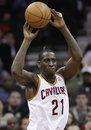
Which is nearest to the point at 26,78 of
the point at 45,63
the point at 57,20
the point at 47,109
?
the point at 45,63

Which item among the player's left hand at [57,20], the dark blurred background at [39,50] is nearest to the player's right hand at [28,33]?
the player's left hand at [57,20]

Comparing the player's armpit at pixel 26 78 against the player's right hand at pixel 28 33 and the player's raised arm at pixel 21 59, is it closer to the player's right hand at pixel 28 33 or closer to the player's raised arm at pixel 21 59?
the player's raised arm at pixel 21 59

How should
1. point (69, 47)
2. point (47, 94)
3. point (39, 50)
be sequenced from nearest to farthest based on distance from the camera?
point (47, 94) → point (69, 47) → point (39, 50)

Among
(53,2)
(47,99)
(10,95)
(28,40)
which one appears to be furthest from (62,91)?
(53,2)

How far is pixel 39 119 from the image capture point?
8.20 m

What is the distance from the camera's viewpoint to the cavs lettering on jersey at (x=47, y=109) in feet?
26.9

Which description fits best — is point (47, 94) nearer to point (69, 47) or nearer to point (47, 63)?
point (47, 63)

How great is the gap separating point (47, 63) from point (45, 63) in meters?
0.03

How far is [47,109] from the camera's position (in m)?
8.21

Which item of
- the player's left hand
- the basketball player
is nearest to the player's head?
the basketball player

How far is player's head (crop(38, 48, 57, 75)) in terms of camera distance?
8.27 m

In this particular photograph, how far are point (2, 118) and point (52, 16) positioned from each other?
3.50 metres

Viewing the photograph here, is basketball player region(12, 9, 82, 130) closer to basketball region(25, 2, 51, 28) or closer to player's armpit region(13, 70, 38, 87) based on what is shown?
player's armpit region(13, 70, 38, 87)

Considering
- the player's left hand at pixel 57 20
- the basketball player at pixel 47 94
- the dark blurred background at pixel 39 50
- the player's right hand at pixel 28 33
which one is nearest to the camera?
the player's right hand at pixel 28 33
